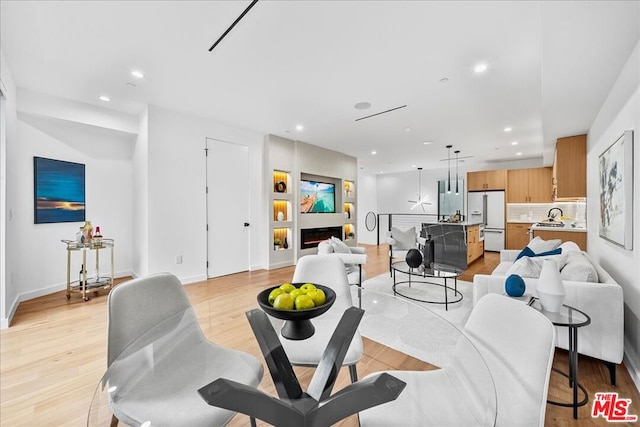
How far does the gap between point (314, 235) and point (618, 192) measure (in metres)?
4.92

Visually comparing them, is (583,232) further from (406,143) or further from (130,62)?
(130,62)

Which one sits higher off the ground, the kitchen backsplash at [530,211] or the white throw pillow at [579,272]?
the kitchen backsplash at [530,211]

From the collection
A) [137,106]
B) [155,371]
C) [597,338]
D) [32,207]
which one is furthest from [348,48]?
[32,207]

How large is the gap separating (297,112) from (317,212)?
2699mm

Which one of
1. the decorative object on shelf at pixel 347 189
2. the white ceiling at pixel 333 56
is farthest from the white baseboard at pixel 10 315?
the decorative object on shelf at pixel 347 189

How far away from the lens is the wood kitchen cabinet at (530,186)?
6828 mm

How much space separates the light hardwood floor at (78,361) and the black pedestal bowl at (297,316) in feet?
0.61

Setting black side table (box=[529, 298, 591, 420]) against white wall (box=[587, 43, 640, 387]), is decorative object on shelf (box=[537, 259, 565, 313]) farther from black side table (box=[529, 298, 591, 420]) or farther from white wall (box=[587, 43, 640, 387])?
white wall (box=[587, 43, 640, 387])

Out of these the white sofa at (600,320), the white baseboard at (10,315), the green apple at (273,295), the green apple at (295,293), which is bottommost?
the white baseboard at (10,315)

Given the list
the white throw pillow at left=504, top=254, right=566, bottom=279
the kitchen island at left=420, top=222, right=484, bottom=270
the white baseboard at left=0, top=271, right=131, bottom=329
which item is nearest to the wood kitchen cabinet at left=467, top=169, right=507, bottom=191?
the kitchen island at left=420, top=222, right=484, bottom=270

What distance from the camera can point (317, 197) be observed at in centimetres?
644

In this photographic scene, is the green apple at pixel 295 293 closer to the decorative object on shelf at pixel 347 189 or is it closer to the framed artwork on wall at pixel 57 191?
the framed artwork on wall at pixel 57 191

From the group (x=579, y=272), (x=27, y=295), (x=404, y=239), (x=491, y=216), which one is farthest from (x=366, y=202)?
(x=27, y=295)

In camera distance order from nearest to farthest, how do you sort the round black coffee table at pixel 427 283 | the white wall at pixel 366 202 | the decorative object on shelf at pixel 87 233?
the round black coffee table at pixel 427 283 < the decorative object on shelf at pixel 87 233 < the white wall at pixel 366 202
